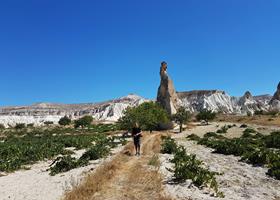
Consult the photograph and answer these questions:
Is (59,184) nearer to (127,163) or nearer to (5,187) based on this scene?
(5,187)

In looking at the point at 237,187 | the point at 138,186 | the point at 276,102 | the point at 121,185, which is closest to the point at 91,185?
the point at 121,185

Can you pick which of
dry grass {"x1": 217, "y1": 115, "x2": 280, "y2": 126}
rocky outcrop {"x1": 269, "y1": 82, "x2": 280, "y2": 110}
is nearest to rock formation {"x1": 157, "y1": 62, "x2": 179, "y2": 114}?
dry grass {"x1": 217, "y1": 115, "x2": 280, "y2": 126}

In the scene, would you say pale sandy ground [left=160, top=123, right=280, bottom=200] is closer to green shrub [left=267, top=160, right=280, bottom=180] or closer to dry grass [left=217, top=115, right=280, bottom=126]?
green shrub [left=267, top=160, right=280, bottom=180]

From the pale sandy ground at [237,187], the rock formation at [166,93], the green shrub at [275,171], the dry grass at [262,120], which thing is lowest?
the pale sandy ground at [237,187]

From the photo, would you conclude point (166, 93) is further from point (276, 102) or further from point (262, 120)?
point (276, 102)

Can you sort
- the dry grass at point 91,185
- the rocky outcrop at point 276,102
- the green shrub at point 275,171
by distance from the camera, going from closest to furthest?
the dry grass at point 91,185
the green shrub at point 275,171
the rocky outcrop at point 276,102

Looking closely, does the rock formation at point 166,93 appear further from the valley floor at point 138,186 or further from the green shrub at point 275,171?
the valley floor at point 138,186

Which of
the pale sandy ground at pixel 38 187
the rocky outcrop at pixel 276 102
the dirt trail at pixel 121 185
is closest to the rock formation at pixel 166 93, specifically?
the rocky outcrop at pixel 276 102

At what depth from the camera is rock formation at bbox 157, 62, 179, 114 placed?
94.4 meters

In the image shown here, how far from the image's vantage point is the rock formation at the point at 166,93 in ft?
310

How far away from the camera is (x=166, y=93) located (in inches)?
3789

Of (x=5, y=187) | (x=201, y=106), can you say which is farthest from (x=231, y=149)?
(x=201, y=106)

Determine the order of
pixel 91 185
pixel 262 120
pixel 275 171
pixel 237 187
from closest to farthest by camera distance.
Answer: pixel 91 185 < pixel 237 187 < pixel 275 171 < pixel 262 120

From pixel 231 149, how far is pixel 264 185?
1202 centimetres
